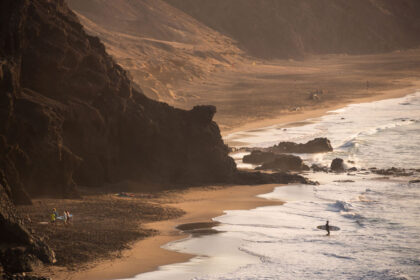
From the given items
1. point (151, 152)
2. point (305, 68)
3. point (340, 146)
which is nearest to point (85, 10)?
point (305, 68)

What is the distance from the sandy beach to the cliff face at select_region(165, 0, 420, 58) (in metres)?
85.5

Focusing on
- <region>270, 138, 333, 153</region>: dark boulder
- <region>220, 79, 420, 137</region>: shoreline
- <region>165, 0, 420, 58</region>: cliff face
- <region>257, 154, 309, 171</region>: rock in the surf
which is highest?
<region>165, 0, 420, 58</region>: cliff face

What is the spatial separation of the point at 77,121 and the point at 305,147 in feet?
73.4

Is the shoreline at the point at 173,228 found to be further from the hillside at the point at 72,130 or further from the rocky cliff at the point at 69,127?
the rocky cliff at the point at 69,127

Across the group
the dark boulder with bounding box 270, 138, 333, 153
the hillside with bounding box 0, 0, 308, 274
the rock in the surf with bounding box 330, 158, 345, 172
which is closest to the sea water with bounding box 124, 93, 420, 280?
the rock in the surf with bounding box 330, 158, 345, 172

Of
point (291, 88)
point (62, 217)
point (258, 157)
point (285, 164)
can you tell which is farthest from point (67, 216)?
point (291, 88)

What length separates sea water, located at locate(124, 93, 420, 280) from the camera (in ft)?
57.6

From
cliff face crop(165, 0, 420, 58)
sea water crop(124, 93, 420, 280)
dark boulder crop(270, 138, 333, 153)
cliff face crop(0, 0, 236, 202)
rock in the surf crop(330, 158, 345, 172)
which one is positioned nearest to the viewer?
sea water crop(124, 93, 420, 280)

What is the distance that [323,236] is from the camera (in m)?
21.5

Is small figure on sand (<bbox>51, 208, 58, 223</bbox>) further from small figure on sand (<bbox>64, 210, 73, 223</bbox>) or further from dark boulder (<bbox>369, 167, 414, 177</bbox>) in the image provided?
dark boulder (<bbox>369, 167, 414, 177</bbox>)

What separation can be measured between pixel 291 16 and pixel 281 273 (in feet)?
402

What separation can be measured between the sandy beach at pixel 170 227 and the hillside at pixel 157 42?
1200 inches

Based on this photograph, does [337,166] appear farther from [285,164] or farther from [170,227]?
[170,227]

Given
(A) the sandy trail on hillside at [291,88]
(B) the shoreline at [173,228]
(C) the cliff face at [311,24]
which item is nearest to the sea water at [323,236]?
(B) the shoreline at [173,228]
